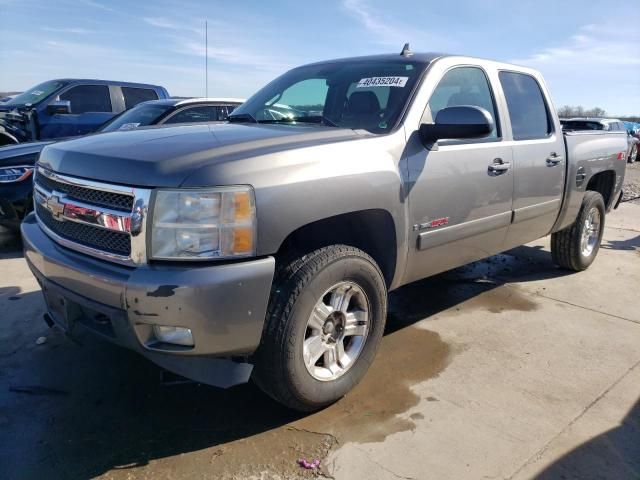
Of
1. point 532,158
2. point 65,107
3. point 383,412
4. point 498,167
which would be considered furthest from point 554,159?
point 65,107

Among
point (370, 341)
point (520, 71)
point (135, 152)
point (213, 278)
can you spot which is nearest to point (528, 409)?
point (370, 341)

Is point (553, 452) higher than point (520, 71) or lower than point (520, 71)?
lower

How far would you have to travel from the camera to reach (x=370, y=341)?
296 centimetres

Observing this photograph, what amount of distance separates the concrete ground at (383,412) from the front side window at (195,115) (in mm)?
3199

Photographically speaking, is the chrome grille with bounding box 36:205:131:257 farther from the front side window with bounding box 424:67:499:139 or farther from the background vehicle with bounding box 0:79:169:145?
the background vehicle with bounding box 0:79:169:145

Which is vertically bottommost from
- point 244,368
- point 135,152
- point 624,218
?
point 624,218

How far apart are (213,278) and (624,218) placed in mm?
8483

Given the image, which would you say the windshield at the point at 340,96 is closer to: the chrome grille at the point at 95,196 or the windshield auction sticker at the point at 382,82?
the windshield auction sticker at the point at 382,82

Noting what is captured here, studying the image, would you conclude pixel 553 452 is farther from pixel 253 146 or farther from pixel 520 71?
pixel 520 71

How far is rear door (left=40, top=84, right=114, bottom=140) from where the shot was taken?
337 inches

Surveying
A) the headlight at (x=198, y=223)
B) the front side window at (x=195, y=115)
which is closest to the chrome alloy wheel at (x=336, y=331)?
the headlight at (x=198, y=223)

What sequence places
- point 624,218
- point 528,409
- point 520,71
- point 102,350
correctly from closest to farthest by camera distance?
point 528,409 → point 102,350 → point 520,71 → point 624,218

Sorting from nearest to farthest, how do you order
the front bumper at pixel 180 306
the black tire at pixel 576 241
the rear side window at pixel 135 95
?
the front bumper at pixel 180 306 → the black tire at pixel 576 241 → the rear side window at pixel 135 95

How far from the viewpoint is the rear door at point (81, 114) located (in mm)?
8562
